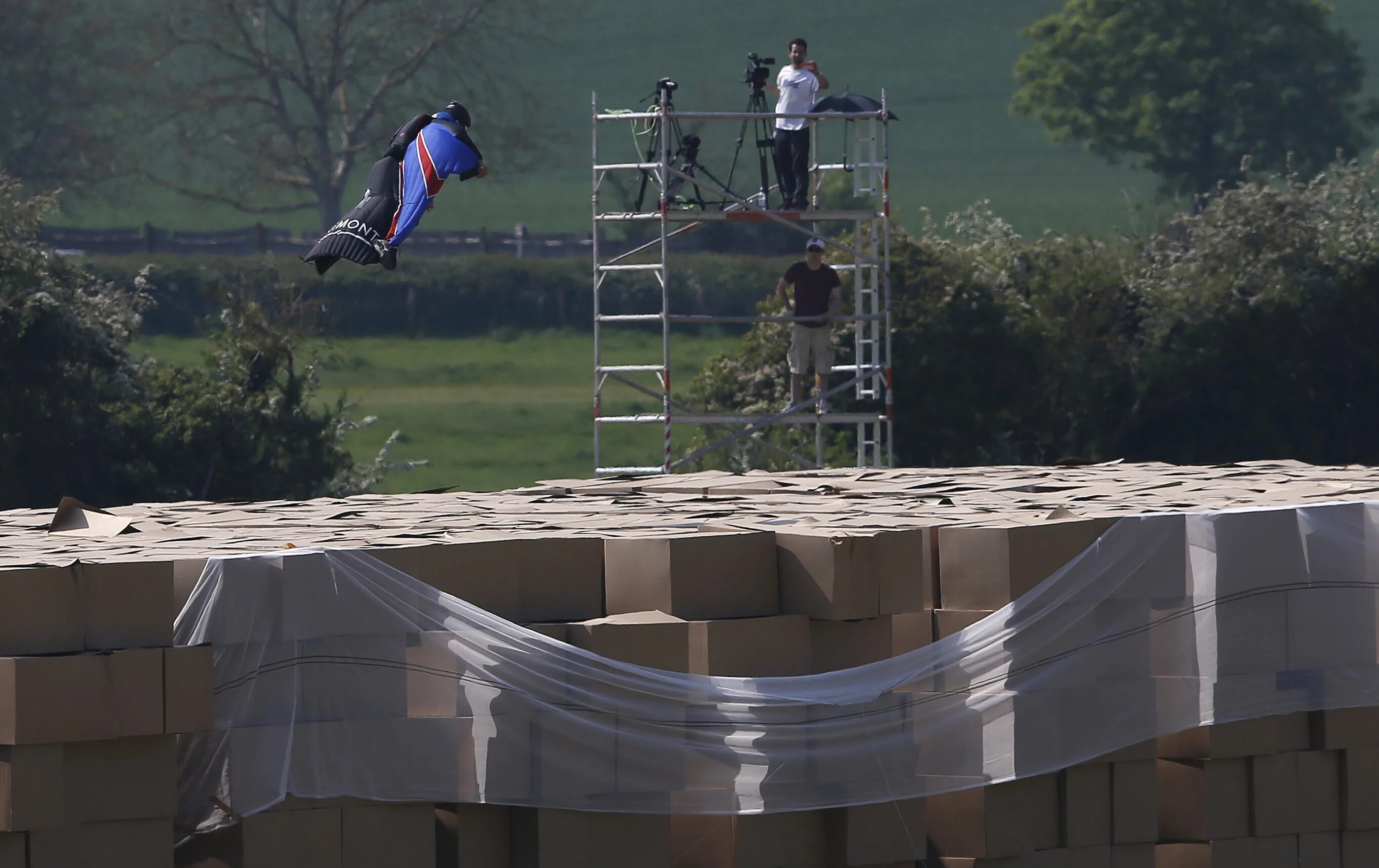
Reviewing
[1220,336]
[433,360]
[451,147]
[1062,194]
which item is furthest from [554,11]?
[451,147]

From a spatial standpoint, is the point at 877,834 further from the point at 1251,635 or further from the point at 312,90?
the point at 312,90

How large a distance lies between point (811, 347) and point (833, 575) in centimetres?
1217

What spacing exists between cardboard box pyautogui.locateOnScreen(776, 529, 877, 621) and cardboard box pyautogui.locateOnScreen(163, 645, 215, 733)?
189 cm

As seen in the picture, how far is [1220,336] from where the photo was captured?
88.2ft

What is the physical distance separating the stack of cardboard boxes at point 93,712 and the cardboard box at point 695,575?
141 centimetres

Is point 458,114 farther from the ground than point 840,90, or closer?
closer

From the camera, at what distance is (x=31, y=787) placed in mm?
5867

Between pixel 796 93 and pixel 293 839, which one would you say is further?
pixel 796 93

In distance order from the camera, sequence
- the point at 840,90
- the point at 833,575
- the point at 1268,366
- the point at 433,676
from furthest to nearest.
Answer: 1. the point at 840,90
2. the point at 1268,366
3. the point at 833,575
4. the point at 433,676

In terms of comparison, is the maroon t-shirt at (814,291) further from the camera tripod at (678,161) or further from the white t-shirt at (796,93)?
Result: the white t-shirt at (796,93)

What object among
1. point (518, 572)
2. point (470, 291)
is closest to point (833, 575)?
point (518, 572)

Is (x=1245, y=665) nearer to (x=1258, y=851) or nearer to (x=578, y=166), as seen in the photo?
(x=1258, y=851)

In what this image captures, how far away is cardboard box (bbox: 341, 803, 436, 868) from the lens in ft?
21.0

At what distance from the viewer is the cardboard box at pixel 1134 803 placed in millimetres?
7340
